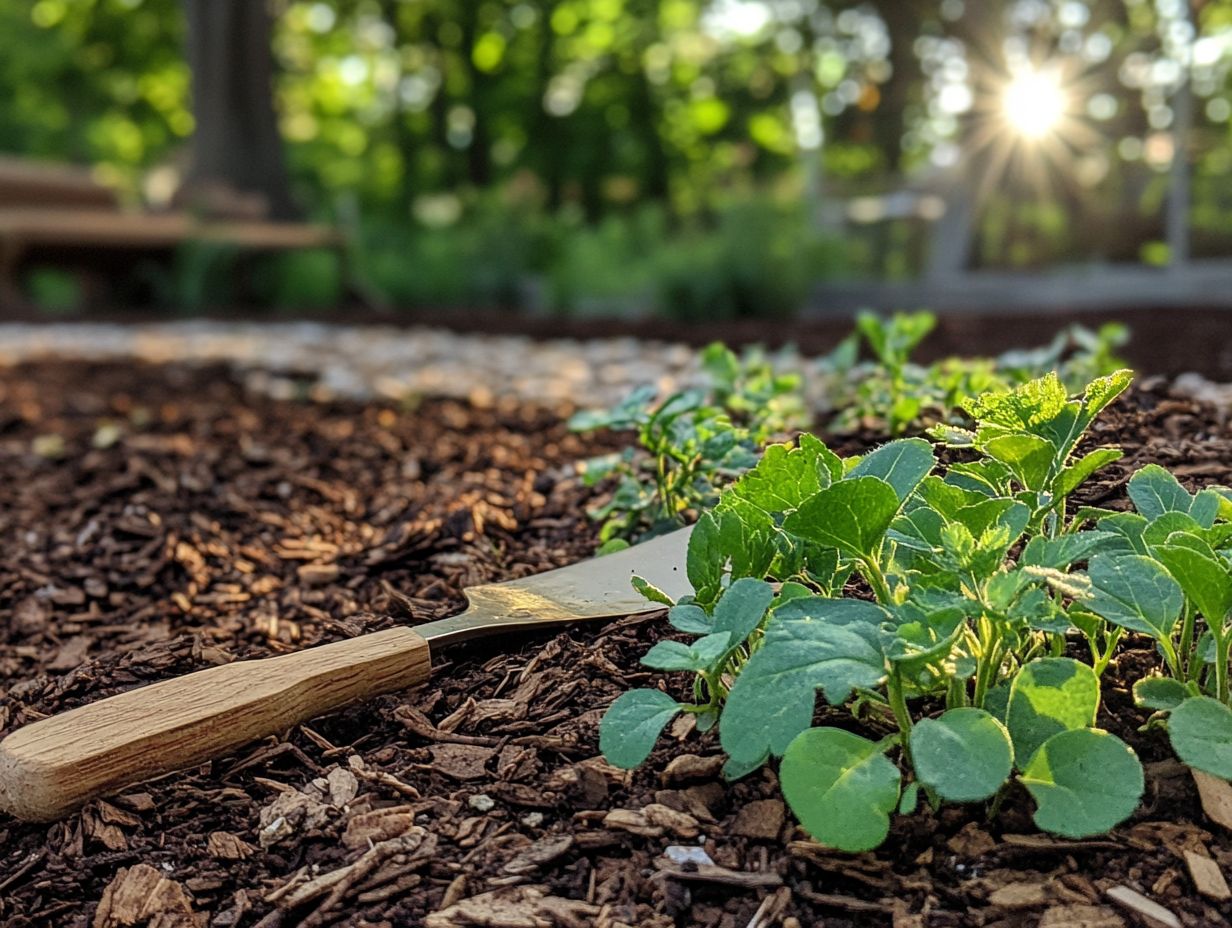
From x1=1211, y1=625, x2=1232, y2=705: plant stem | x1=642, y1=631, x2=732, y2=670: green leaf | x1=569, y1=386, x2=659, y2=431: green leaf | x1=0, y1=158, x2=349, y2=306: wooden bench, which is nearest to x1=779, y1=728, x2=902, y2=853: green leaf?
x1=642, y1=631, x2=732, y2=670: green leaf

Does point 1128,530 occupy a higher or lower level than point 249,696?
higher

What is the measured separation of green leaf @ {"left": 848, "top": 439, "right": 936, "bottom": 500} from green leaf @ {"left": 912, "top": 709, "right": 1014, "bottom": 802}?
0.98 ft

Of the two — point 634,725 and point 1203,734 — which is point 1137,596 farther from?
point 634,725

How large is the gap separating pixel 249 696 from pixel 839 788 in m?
Result: 0.72

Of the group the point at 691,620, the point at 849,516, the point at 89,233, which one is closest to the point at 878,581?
the point at 849,516

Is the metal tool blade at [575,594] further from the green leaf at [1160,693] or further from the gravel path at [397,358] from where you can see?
the gravel path at [397,358]

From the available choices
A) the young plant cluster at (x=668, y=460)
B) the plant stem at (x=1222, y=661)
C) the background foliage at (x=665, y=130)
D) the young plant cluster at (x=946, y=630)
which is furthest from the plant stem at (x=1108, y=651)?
the background foliage at (x=665, y=130)

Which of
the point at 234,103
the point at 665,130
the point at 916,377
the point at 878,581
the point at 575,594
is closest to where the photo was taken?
the point at 878,581

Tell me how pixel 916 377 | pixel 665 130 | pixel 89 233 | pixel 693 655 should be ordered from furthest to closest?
pixel 665 130 → pixel 89 233 → pixel 916 377 → pixel 693 655

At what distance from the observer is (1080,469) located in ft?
4.09


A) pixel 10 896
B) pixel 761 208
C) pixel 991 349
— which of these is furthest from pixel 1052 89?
pixel 10 896

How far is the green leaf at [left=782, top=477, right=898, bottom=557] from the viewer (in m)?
1.12

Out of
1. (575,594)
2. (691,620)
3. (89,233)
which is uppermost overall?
(89,233)

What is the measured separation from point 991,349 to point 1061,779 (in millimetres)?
3726
